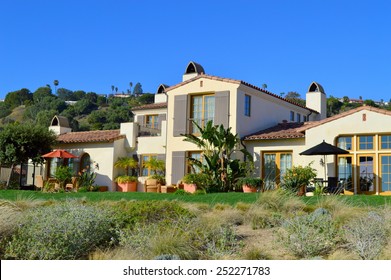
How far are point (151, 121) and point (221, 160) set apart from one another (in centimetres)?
989

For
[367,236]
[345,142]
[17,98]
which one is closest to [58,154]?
[345,142]

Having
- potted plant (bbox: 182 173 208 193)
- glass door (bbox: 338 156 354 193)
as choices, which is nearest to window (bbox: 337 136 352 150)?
glass door (bbox: 338 156 354 193)

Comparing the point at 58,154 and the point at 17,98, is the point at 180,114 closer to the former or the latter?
the point at 58,154

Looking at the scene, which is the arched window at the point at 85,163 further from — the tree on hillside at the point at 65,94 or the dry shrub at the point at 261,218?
the tree on hillside at the point at 65,94

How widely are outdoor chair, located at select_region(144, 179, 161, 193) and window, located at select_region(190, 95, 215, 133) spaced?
3169 mm

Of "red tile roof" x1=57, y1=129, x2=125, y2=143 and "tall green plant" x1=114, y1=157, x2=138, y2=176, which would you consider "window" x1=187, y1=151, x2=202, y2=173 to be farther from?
"red tile roof" x1=57, y1=129, x2=125, y2=143

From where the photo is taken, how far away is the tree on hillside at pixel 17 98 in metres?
91.0

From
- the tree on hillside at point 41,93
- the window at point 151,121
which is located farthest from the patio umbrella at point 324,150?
the tree on hillside at point 41,93

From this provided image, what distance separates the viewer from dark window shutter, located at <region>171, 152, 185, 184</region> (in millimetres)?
27141

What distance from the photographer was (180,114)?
91.0ft

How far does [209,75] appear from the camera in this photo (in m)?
27.0

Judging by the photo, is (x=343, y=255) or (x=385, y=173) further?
(x=385, y=173)

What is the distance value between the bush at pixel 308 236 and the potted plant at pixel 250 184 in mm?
12386

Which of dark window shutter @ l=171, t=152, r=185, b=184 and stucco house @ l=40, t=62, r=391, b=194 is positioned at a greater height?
stucco house @ l=40, t=62, r=391, b=194
